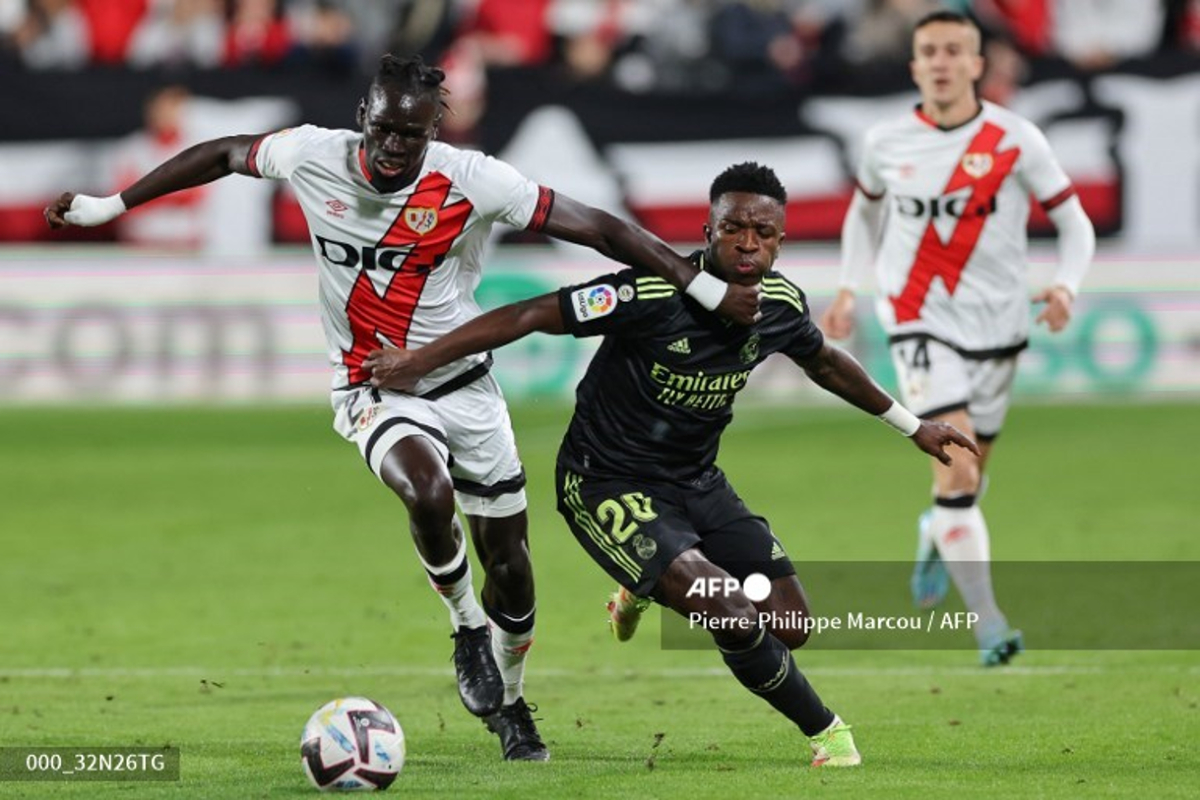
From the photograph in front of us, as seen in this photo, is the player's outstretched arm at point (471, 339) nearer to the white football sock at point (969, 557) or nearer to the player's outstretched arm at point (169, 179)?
the player's outstretched arm at point (169, 179)

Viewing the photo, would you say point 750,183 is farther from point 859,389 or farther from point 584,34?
point 584,34

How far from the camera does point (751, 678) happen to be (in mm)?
6859

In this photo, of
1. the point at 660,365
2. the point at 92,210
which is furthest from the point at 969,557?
the point at 92,210

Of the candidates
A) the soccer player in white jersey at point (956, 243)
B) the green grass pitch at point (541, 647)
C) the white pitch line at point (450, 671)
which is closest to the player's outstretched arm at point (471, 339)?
the green grass pitch at point (541, 647)

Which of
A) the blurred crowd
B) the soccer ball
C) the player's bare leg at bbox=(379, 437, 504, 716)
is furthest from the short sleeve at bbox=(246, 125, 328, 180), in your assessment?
the blurred crowd

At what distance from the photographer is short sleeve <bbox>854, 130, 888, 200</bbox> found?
33.8 feet

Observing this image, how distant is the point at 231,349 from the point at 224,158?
41.3 feet

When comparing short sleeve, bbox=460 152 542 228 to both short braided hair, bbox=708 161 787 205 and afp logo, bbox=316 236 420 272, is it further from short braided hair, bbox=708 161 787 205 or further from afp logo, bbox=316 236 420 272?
short braided hair, bbox=708 161 787 205

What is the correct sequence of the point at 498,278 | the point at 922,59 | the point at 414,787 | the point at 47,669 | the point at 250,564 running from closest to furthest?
1. the point at 414,787
2. the point at 47,669
3. the point at 922,59
4. the point at 250,564
5. the point at 498,278

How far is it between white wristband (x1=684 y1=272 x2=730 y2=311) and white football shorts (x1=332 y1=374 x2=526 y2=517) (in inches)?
41.9

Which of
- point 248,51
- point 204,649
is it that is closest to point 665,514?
point 204,649

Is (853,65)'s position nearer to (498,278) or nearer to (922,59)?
(498,278)

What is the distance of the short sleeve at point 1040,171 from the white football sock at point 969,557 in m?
1.51

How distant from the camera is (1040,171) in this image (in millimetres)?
10070
